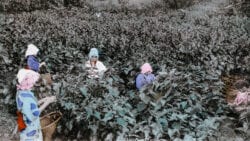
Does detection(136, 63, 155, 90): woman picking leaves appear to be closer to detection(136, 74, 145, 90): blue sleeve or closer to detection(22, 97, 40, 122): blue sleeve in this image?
detection(136, 74, 145, 90): blue sleeve

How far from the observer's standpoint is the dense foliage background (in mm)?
7000

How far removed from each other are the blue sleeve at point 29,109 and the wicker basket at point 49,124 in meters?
0.73

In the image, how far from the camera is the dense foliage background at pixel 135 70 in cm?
700

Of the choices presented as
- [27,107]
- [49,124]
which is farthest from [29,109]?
[49,124]

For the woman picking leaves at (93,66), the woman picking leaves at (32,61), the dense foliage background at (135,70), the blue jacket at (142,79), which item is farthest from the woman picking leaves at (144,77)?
the woman picking leaves at (32,61)

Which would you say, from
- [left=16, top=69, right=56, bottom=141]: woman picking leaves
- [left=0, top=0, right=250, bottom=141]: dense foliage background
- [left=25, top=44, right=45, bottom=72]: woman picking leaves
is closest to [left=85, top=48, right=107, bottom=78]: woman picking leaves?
[left=0, top=0, right=250, bottom=141]: dense foliage background

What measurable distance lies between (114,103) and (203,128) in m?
1.26

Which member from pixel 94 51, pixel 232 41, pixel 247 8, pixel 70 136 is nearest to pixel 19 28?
pixel 94 51

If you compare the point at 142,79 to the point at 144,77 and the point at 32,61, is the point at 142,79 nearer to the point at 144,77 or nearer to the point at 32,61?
the point at 144,77

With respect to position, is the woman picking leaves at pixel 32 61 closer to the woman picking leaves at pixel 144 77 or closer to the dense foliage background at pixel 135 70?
the dense foliage background at pixel 135 70

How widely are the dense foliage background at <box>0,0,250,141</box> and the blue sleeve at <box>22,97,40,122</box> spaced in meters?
1.15

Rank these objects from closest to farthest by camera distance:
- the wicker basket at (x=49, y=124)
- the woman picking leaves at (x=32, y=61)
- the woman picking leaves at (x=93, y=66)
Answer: the wicker basket at (x=49, y=124)
the woman picking leaves at (x=32, y=61)
the woman picking leaves at (x=93, y=66)

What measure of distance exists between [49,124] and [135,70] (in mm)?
2894

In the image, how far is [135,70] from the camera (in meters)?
9.38
